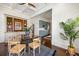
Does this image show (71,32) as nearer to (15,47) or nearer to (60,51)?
(60,51)

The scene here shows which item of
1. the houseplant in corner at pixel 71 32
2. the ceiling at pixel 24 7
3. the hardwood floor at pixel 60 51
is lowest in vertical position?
the hardwood floor at pixel 60 51

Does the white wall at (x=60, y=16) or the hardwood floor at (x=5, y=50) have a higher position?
the white wall at (x=60, y=16)

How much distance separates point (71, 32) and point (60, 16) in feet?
1.33

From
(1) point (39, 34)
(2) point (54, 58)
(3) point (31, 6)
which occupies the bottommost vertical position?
(2) point (54, 58)

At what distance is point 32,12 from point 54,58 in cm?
111

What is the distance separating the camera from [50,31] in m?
2.68

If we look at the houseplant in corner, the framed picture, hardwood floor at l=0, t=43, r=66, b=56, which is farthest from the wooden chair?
the houseplant in corner

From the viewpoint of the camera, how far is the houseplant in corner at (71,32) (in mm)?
2590

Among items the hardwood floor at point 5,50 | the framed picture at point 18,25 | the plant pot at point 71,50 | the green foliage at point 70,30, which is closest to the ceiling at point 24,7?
the framed picture at point 18,25

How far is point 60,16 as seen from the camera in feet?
8.66

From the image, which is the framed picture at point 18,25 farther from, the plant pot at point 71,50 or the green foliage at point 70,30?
the plant pot at point 71,50

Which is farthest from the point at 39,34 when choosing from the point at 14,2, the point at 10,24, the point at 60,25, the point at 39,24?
the point at 14,2

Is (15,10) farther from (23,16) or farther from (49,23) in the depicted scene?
(49,23)

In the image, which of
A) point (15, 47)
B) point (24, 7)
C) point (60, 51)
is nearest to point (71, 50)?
point (60, 51)
